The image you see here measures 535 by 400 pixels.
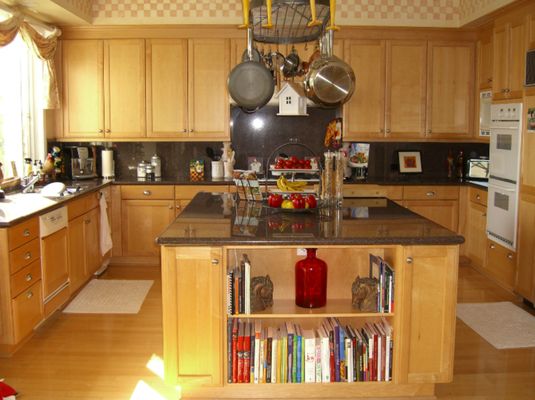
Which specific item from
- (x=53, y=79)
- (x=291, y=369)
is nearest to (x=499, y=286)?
(x=291, y=369)

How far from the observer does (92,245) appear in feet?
17.1

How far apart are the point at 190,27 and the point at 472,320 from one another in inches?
143

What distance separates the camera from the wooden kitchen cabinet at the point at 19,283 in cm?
353

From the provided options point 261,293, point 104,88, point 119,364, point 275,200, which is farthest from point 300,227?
point 104,88

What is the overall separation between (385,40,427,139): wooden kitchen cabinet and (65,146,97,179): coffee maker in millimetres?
2925

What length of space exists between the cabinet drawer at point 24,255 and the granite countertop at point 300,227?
108 cm

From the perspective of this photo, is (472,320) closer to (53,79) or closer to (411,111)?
(411,111)

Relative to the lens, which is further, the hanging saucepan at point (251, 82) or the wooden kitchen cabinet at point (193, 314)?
the hanging saucepan at point (251, 82)

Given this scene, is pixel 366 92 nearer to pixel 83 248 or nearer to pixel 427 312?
pixel 83 248

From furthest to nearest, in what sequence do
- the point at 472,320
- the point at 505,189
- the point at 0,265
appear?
the point at 505,189, the point at 472,320, the point at 0,265

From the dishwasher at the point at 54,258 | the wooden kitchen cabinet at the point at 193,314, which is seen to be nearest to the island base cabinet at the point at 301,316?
the wooden kitchen cabinet at the point at 193,314

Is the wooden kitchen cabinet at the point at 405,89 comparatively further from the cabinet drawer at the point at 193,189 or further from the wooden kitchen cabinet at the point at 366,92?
the cabinet drawer at the point at 193,189

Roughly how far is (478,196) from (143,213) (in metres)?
3.15

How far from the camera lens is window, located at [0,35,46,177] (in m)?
5.06
